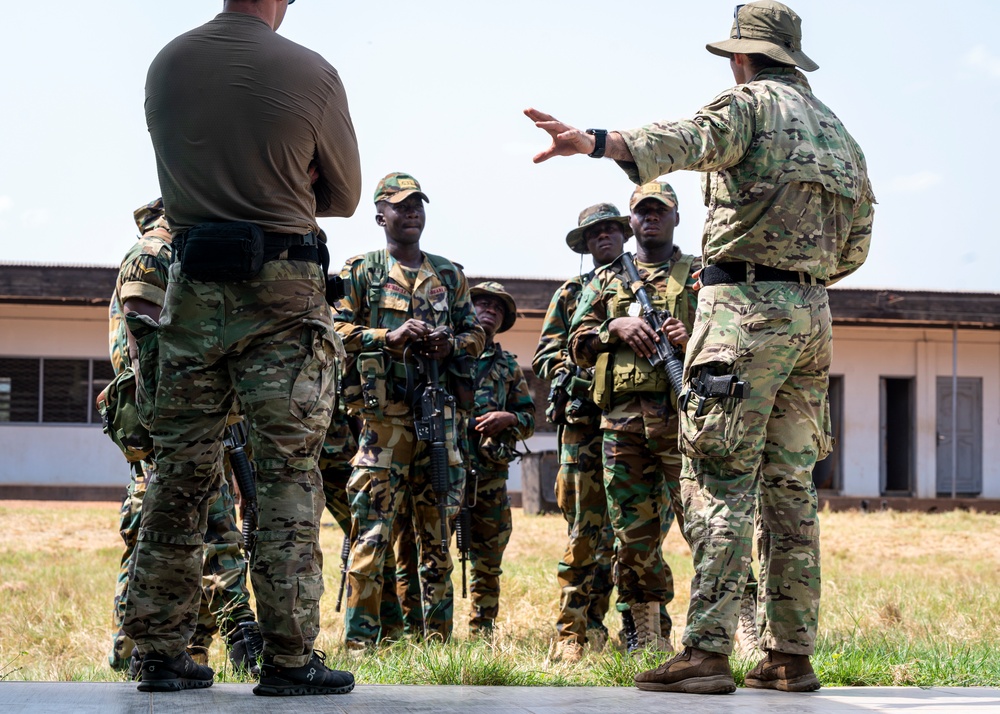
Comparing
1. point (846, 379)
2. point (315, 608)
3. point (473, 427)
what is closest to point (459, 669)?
point (315, 608)

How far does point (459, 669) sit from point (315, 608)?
725 millimetres

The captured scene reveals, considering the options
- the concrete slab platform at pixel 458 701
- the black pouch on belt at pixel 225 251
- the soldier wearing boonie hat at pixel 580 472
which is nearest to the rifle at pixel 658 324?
the soldier wearing boonie hat at pixel 580 472

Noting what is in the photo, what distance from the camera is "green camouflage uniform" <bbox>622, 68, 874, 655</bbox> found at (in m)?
3.80

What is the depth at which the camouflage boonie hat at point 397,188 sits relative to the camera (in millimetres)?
6414

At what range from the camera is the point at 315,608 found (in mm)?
3525

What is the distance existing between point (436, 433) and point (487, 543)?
1352 mm

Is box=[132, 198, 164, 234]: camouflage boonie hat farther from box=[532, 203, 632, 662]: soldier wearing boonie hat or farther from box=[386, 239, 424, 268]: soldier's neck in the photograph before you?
box=[532, 203, 632, 662]: soldier wearing boonie hat

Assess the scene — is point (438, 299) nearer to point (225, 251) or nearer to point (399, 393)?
point (399, 393)

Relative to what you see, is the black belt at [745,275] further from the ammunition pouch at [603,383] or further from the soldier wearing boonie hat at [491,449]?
the soldier wearing boonie hat at [491,449]

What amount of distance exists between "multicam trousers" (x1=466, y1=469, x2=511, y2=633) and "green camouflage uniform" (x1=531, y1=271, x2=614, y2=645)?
63 cm

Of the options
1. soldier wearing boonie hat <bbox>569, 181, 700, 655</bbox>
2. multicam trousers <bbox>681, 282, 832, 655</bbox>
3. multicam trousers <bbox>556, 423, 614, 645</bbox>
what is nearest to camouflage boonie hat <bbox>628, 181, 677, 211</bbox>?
soldier wearing boonie hat <bbox>569, 181, 700, 655</bbox>

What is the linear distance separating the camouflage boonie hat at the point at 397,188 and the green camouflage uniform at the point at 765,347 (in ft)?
8.61

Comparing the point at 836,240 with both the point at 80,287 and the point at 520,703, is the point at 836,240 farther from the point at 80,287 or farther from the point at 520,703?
the point at 80,287

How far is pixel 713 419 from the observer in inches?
150
